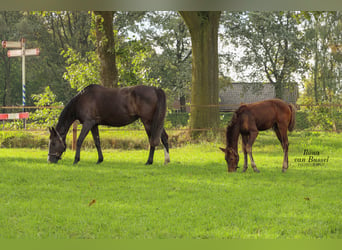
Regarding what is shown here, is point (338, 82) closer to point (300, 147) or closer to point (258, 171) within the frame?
point (300, 147)

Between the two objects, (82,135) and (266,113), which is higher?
(266,113)

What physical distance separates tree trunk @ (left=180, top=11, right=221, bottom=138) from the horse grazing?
365cm

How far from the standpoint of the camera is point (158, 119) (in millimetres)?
8406

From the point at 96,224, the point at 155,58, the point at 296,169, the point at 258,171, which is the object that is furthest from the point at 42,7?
the point at 155,58

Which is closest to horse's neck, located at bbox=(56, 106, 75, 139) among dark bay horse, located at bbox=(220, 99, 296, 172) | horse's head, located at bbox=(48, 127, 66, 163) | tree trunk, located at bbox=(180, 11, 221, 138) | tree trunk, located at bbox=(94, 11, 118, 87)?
horse's head, located at bbox=(48, 127, 66, 163)

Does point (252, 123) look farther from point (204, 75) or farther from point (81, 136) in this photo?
point (204, 75)

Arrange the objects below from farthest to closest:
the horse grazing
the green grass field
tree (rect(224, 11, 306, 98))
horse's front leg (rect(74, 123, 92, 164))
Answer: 1. tree (rect(224, 11, 306, 98))
2. horse's front leg (rect(74, 123, 92, 164))
3. the horse grazing
4. the green grass field

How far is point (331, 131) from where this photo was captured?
13039 mm

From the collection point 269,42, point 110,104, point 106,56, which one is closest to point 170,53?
point 269,42

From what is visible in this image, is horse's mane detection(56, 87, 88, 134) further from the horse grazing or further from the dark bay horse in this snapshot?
the dark bay horse

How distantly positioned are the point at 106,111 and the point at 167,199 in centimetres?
395

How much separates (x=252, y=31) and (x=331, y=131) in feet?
42.2

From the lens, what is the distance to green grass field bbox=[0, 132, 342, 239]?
3881 millimetres

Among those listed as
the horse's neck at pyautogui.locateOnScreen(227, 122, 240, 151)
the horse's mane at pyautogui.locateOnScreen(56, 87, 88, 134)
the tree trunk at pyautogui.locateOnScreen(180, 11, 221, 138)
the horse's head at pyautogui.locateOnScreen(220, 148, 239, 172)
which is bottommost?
the horse's head at pyautogui.locateOnScreen(220, 148, 239, 172)
